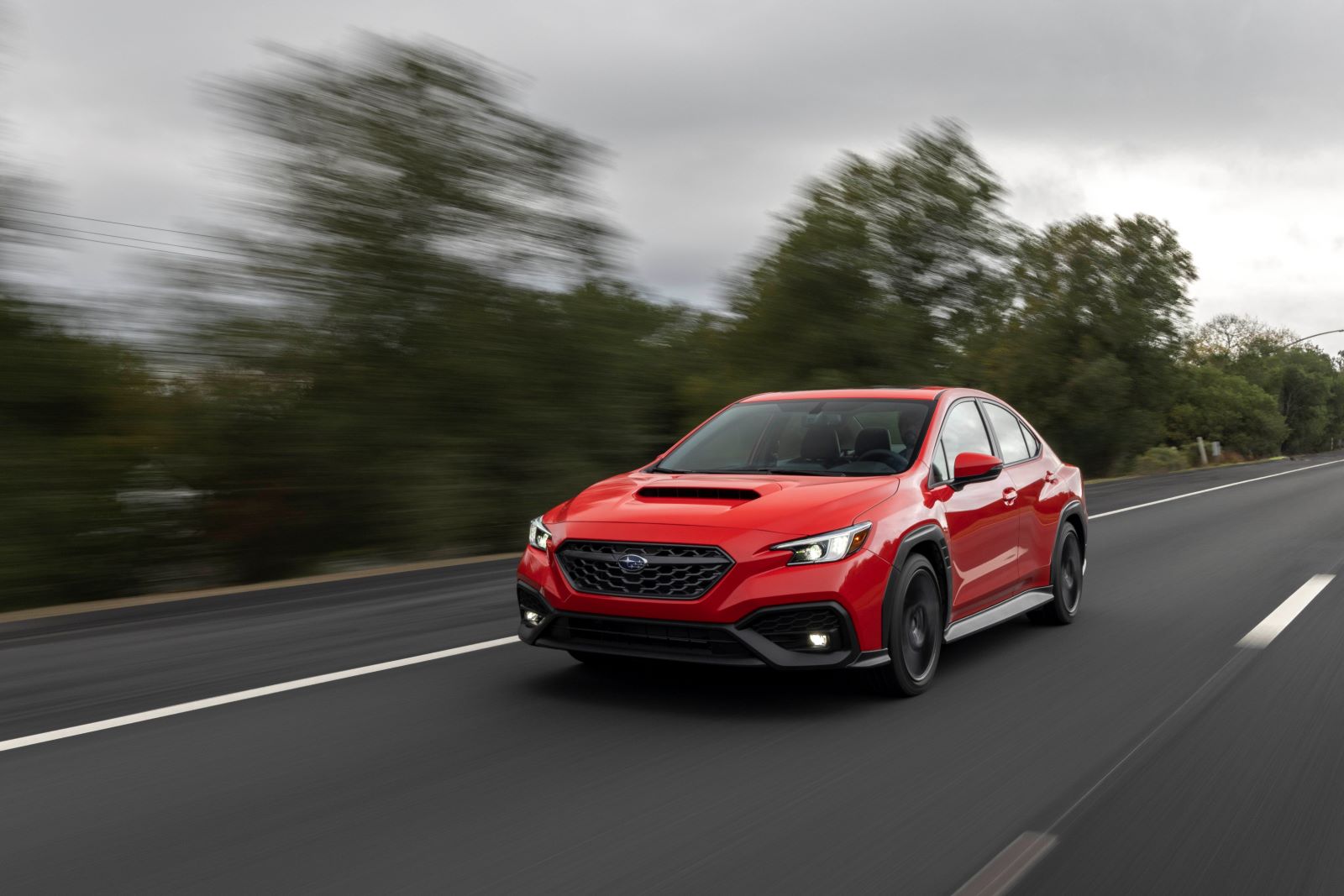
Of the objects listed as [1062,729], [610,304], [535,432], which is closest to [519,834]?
[1062,729]

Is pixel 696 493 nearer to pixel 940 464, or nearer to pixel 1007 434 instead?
pixel 940 464

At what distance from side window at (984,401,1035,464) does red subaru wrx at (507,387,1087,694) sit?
336 millimetres

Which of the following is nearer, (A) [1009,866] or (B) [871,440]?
(A) [1009,866]

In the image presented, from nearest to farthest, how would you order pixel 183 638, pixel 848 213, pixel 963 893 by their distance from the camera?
pixel 963 893, pixel 183 638, pixel 848 213

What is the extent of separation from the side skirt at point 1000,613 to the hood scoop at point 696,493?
1.33 meters

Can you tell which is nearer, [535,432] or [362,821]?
[362,821]

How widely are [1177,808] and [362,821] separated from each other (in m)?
2.84

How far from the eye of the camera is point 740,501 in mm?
5902

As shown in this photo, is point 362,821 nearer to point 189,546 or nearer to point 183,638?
point 183,638

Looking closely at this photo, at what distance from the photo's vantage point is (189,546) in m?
12.7

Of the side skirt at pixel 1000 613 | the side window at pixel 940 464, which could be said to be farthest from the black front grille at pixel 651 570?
the side window at pixel 940 464

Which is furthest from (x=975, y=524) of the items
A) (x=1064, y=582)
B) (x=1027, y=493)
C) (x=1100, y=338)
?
(x=1100, y=338)

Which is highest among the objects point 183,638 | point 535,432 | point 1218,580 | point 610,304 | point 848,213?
point 848,213

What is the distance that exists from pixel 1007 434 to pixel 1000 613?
1439mm
